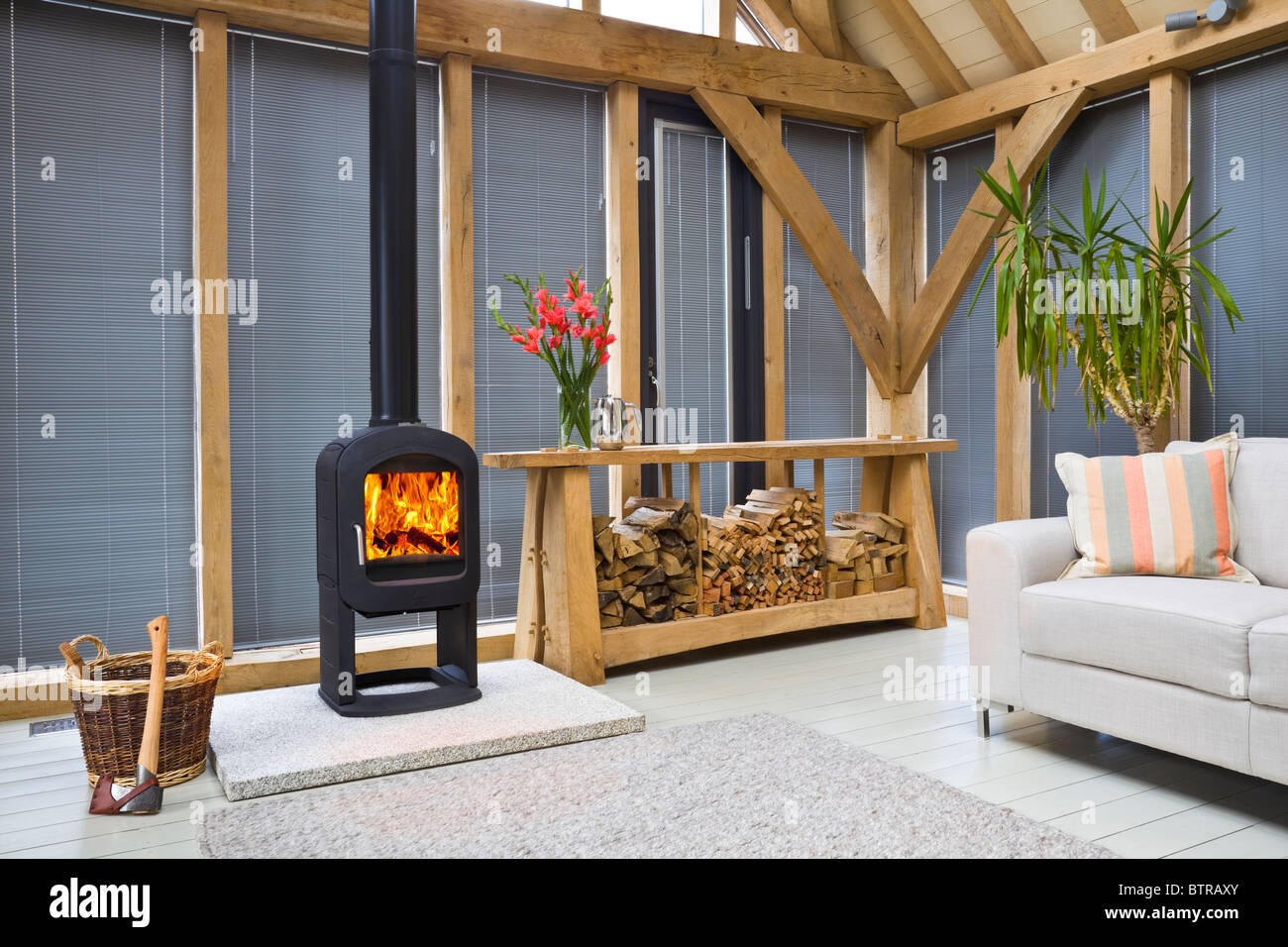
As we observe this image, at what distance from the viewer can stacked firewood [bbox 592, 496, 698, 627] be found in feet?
12.4

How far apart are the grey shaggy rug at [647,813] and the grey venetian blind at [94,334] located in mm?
1534

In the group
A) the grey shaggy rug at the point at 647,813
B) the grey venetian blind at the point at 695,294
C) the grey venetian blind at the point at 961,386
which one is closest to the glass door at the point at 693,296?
the grey venetian blind at the point at 695,294

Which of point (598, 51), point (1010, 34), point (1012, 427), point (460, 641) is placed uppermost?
point (1010, 34)

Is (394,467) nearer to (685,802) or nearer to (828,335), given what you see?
(685,802)

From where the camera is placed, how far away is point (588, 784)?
253cm

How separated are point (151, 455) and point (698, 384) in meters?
2.30

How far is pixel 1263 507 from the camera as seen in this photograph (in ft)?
9.37

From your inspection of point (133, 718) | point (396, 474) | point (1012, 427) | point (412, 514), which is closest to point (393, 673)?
point (412, 514)

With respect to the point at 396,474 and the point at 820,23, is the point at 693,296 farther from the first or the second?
the point at 396,474

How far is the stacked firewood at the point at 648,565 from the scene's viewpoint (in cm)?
379

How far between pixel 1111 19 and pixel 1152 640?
292 cm

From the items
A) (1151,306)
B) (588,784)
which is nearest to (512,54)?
(1151,306)
